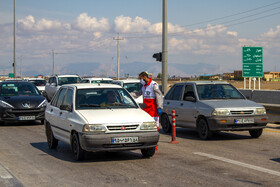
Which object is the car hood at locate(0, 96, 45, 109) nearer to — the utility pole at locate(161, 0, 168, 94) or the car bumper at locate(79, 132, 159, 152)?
the utility pole at locate(161, 0, 168, 94)

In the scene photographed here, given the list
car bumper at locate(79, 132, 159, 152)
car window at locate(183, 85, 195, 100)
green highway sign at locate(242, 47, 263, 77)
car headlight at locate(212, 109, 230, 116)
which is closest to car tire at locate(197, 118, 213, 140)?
car headlight at locate(212, 109, 230, 116)

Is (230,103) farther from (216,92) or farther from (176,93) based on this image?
(176,93)

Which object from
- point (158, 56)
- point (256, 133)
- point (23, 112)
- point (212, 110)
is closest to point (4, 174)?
point (212, 110)

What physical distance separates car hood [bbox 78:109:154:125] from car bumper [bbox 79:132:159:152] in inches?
10.2

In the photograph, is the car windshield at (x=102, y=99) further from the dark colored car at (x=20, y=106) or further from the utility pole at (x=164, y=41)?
the utility pole at (x=164, y=41)

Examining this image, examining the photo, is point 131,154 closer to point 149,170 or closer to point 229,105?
point 149,170

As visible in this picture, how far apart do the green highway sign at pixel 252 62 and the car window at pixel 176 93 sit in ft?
44.6

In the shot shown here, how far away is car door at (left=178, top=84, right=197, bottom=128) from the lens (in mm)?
13808

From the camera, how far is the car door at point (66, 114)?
9.94 m

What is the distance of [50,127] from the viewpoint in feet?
37.9

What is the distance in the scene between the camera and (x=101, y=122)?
905 centimetres

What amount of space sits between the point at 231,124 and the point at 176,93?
9.61ft

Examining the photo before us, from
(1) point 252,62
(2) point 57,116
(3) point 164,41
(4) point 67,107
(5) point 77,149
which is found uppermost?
(3) point 164,41

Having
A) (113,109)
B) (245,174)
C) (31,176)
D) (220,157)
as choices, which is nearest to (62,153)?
(113,109)
